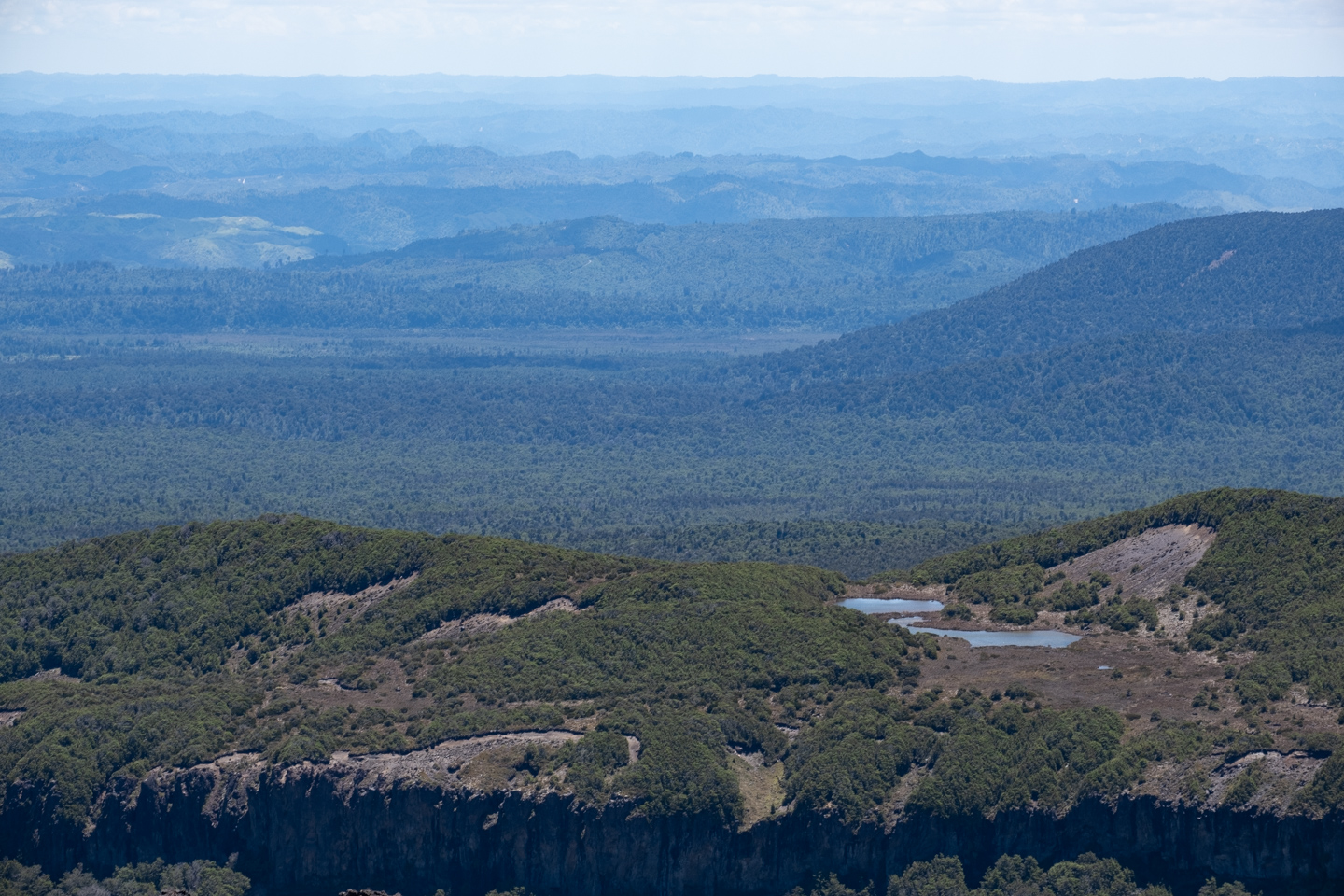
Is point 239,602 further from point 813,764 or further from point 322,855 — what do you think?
point 813,764

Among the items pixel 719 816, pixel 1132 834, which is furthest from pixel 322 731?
pixel 1132 834

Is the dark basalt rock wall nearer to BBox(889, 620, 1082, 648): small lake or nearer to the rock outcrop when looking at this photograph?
the rock outcrop

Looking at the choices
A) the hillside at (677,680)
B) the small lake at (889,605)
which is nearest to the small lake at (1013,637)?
the hillside at (677,680)

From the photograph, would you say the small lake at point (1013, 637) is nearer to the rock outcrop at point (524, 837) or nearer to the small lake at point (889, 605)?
the small lake at point (889, 605)

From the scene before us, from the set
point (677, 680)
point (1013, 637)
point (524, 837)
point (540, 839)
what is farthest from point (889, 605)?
point (524, 837)

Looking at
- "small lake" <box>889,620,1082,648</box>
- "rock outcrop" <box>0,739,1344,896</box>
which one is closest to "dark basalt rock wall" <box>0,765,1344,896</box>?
"rock outcrop" <box>0,739,1344,896</box>
